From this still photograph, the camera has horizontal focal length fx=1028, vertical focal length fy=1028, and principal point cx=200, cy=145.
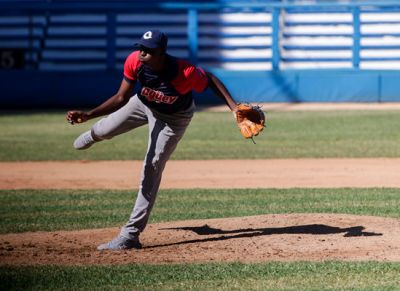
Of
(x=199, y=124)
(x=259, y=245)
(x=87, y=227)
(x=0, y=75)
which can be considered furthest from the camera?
(x=0, y=75)

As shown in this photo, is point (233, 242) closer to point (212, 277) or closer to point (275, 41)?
point (212, 277)

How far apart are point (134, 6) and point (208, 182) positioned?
37.8ft

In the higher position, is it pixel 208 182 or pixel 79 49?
pixel 79 49

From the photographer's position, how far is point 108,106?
28.0 ft

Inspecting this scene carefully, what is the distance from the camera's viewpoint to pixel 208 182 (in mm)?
13383

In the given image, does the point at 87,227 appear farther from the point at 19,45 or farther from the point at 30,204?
the point at 19,45

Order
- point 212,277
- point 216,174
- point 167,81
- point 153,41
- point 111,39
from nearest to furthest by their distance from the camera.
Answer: point 212,277, point 153,41, point 167,81, point 216,174, point 111,39

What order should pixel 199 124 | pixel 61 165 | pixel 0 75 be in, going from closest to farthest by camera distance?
pixel 61 165 → pixel 199 124 → pixel 0 75

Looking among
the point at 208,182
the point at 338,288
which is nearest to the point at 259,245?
the point at 338,288

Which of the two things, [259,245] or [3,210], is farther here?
[3,210]

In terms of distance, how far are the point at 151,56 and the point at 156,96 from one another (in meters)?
0.36

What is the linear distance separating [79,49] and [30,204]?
14.1 m

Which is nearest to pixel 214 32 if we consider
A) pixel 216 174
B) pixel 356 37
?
pixel 356 37

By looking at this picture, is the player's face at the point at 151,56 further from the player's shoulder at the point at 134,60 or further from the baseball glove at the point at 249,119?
the baseball glove at the point at 249,119
